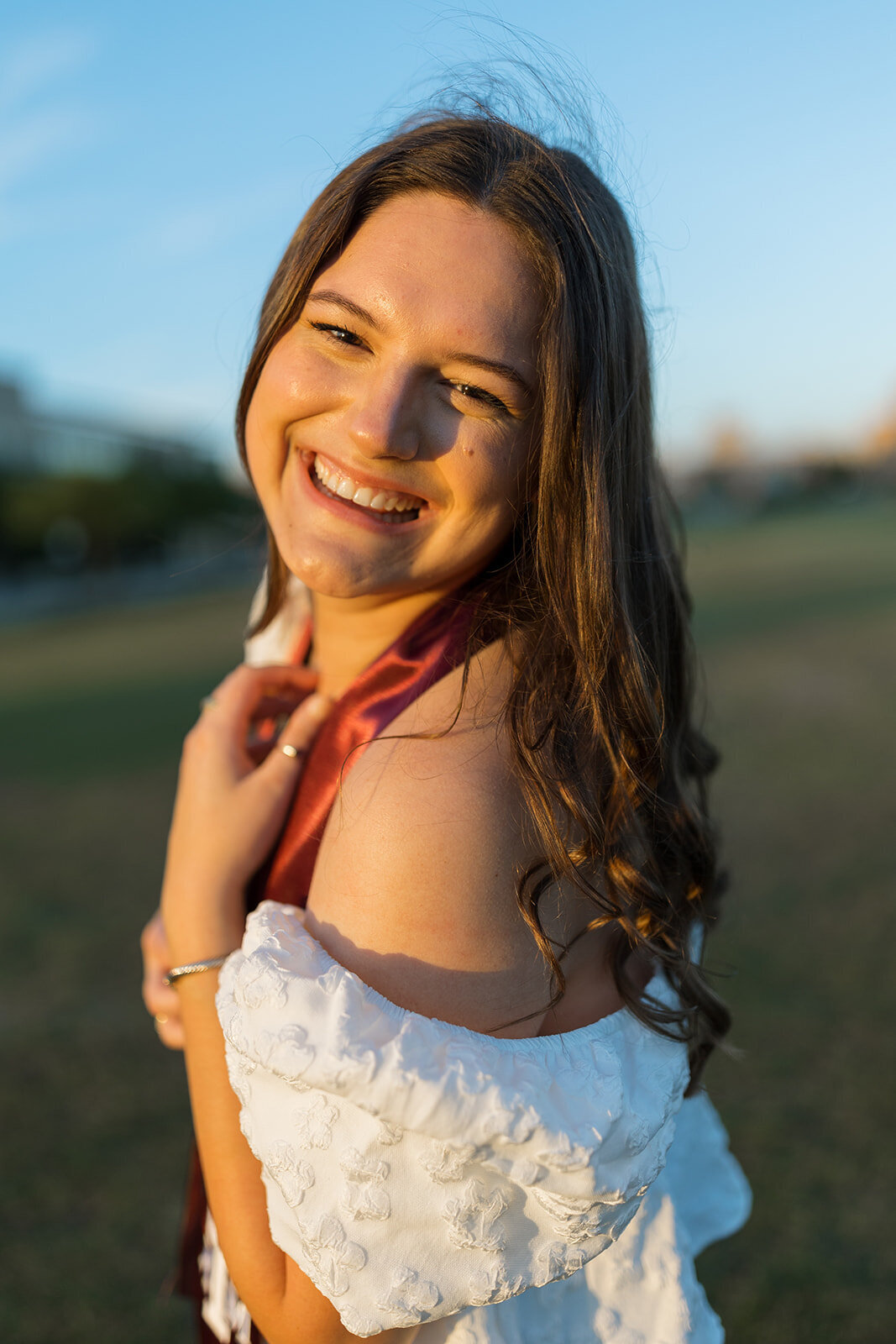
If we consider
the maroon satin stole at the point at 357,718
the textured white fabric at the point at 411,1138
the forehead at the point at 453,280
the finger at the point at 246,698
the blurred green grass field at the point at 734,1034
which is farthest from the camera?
the blurred green grass field at the point at 734,1034

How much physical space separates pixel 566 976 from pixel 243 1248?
20.8 inches

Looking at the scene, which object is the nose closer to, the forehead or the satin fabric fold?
the forehead

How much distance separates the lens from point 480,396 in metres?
1.32

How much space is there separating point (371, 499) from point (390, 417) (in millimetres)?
135

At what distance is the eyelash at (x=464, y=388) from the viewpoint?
132 centimetres

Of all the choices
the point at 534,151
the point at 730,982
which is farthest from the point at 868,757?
the point at 534,151

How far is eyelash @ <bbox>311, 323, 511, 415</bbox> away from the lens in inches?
51.9

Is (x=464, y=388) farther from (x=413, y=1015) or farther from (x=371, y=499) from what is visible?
(x=413, y=1015)

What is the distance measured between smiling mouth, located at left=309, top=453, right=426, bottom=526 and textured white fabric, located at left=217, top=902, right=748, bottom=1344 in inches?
21.4

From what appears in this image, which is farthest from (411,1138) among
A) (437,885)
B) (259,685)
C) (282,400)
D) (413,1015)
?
(282,400)

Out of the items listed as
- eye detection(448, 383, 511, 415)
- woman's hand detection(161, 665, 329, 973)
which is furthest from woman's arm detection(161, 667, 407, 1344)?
eye detection(448, 383, 511, 415)

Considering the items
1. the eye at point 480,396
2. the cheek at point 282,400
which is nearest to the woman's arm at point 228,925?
the cheek at point 282,400

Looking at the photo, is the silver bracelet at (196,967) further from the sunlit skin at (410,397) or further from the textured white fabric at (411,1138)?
the sunlit skin at (410,397)

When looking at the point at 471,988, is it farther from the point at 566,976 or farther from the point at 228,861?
the point at 228,861
